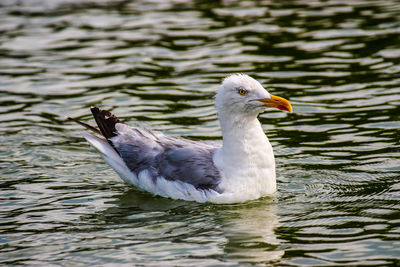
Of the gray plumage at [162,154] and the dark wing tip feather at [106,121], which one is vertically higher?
the dark wing tip feather at [106,121]

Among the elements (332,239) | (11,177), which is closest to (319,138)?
(332,239)

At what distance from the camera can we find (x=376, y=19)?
16.3 meters

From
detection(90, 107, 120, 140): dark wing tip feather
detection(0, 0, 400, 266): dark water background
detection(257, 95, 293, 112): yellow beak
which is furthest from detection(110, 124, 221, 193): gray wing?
detection(257, 95, 293, 112): yellow beak

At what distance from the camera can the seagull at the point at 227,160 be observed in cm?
888

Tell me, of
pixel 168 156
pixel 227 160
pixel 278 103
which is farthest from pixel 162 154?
pixel 278 103

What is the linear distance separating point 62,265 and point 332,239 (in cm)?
273

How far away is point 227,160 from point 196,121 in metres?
3.13

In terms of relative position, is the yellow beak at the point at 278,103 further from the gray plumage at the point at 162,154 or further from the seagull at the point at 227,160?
the gray plumage at the point at 162,154

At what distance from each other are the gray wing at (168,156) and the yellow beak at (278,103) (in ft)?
3.26

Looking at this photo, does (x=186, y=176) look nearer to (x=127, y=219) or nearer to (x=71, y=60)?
(x=127, y=219)

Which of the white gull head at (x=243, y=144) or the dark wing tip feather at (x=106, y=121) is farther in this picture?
the dark wing tip feather at (x=106, y=121)

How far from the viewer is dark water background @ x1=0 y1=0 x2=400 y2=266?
7781 mm

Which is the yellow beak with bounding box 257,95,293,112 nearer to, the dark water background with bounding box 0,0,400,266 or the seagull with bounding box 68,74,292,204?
the seagull with bounding box 68,74,292,204

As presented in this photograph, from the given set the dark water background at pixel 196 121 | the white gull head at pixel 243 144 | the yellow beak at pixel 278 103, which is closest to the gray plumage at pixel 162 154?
the white gull head at pixel 243 144
